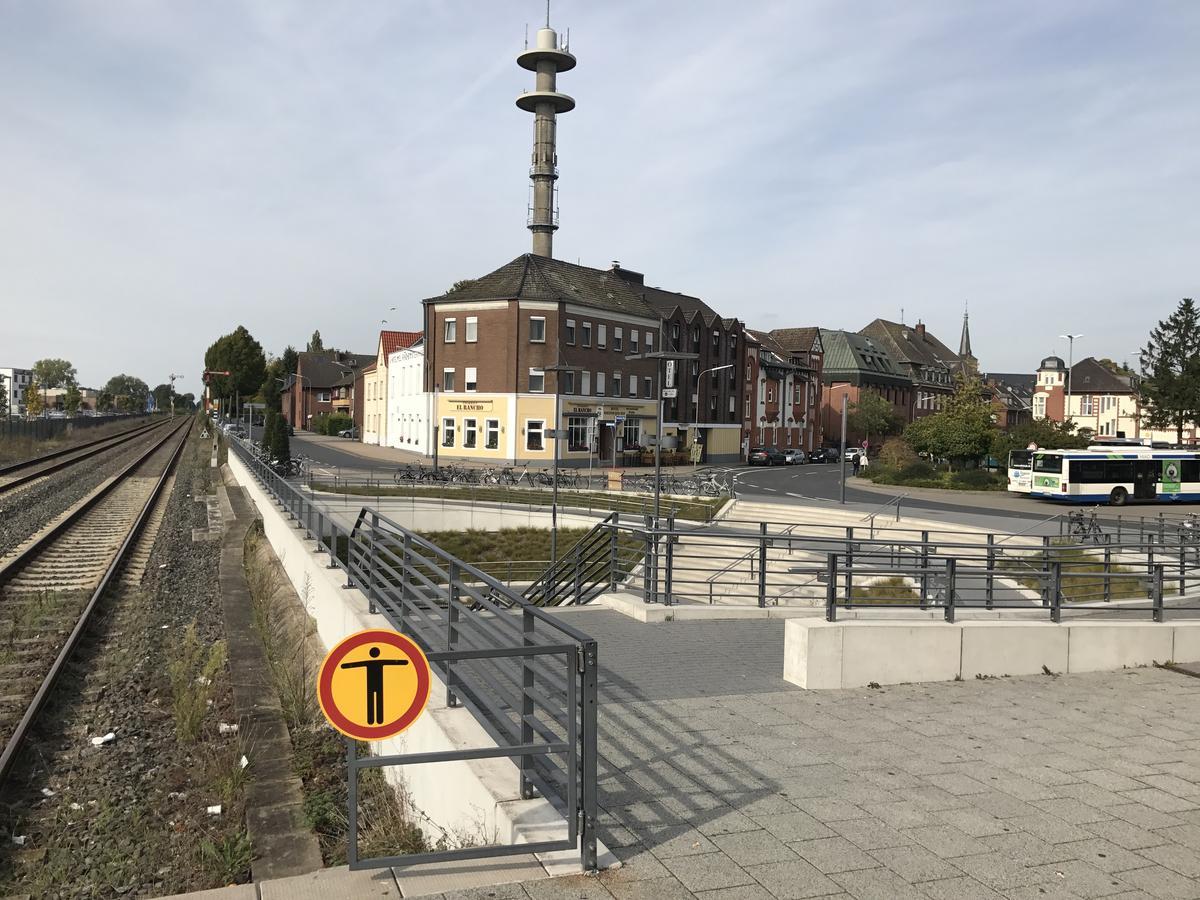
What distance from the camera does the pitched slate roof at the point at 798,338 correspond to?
84125 millimetres

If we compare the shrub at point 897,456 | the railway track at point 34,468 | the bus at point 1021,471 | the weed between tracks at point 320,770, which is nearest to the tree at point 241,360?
the railway track at point 34,468

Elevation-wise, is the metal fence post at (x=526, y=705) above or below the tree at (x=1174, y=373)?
below

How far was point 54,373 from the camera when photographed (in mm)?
162250

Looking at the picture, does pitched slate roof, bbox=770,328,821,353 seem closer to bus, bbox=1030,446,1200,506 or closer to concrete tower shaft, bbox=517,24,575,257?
concrete tower shaft, bbox=517,24,575,257

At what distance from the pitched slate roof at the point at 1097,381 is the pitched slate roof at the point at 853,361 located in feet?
80.1

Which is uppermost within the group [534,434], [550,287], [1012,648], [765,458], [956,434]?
[550,287]

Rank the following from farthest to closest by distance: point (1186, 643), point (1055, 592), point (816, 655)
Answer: point (1186, 643) < point (1055, 592) < point (816, 655)

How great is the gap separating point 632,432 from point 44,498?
3549 centimetres

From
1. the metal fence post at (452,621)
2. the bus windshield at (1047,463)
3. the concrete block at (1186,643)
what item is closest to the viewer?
the metal fence post at (452,621)

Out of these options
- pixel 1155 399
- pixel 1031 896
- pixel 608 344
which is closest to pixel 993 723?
pixel 1031 896

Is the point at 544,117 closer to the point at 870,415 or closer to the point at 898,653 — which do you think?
the point at 870,415

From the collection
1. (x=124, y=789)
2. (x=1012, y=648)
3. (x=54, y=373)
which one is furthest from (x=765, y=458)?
(x=54, y=373)

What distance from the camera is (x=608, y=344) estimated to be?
56.6m

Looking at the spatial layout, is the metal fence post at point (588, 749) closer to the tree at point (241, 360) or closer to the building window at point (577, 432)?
the building window at point (577, 432)
